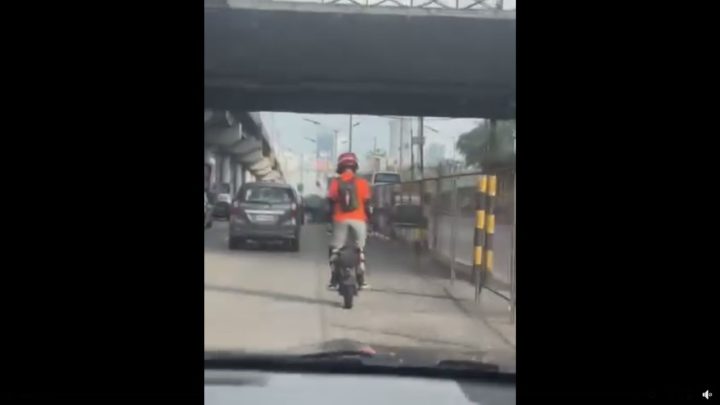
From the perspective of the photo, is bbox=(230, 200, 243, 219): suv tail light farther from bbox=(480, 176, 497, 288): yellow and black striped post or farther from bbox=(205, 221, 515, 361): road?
bbox=(480, 176, 497, 288): yellow and black striped post

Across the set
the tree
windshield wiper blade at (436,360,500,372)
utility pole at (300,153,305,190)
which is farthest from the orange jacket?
windshield wiper blade at (436,360,500,372)

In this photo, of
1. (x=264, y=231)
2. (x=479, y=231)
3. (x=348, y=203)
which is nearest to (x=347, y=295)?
(x=264, y=231)

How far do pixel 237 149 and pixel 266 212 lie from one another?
36 cm

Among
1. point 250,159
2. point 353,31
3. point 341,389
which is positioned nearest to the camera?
point 341,389

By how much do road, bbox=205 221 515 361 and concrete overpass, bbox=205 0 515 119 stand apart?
2.41 ft

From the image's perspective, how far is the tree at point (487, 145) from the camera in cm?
385

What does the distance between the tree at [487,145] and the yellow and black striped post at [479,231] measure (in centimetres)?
14

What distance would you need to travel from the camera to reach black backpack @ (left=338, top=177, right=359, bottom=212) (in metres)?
3.78
